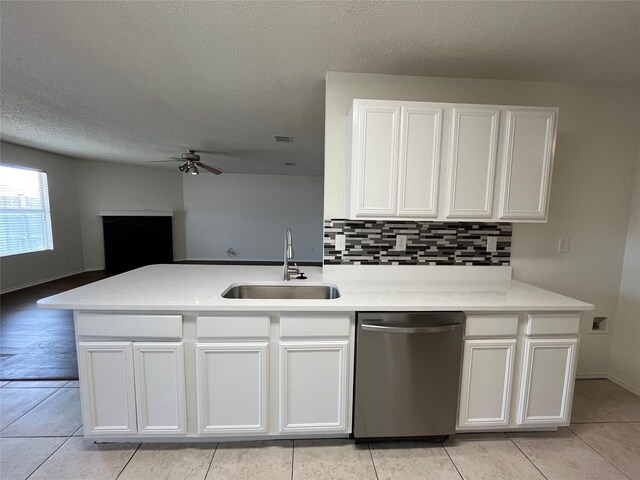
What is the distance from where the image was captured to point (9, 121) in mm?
3322

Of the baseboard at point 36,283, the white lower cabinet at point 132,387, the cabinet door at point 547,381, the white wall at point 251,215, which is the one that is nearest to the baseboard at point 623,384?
the cabinet door at point 547,381

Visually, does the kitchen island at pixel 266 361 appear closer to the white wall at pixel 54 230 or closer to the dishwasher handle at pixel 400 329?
the dishwasher handle at pixel 400 329

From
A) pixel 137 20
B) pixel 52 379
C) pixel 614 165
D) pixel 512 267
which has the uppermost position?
pixel 137 20

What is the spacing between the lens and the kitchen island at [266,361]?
1480mm

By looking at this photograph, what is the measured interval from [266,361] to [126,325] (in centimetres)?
77

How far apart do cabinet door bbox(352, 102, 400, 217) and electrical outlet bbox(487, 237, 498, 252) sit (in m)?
0.92

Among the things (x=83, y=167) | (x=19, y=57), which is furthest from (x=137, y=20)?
(x=83, y=167)

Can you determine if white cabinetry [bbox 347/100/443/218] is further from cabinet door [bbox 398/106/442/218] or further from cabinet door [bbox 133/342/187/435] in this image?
cabinet door [bbox 133/342/187/435]

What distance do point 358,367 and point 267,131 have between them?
10.2 ft

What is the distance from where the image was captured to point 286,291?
79.4 inches

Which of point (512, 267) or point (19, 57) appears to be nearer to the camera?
point (19, 57)

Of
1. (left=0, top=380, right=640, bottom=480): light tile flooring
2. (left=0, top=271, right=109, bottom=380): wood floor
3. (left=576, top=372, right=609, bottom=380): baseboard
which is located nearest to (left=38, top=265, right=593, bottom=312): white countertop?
(left=0, top=380, right=640, bottom=480): light tile flooring

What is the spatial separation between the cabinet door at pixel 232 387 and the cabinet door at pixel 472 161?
152 centimetres

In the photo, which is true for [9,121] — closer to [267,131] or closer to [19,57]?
[19,57]
